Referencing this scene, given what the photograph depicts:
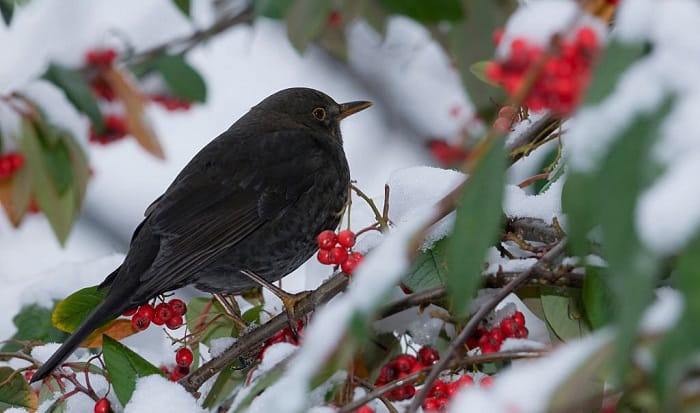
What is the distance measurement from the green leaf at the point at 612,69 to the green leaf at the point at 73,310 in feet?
7.47

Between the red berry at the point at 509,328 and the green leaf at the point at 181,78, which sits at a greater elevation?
the green leaf at the point at 181,78

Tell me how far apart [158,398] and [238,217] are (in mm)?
1324

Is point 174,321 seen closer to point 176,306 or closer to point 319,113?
point 176,306

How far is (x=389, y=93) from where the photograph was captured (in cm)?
682

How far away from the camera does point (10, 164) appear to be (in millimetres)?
3309

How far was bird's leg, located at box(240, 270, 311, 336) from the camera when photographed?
258 cm

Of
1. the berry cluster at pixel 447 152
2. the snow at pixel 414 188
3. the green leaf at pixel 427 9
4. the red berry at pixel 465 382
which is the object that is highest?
the green leaf at pixel 427 9

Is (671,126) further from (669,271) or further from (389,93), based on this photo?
(389,93)

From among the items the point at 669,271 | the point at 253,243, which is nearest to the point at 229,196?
the point at 253,243

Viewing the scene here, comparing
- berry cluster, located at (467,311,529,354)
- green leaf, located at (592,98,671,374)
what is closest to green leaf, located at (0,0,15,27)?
berry cluster, located at (467,311,529,354)

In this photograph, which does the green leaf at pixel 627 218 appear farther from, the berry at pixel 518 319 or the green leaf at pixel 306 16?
the berry at pixel 518 319

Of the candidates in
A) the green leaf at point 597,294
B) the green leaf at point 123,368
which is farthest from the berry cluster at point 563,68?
the green leaf at point 123,368

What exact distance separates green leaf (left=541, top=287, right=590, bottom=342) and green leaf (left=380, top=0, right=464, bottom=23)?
2.68ft

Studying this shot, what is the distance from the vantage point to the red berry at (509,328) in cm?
206
